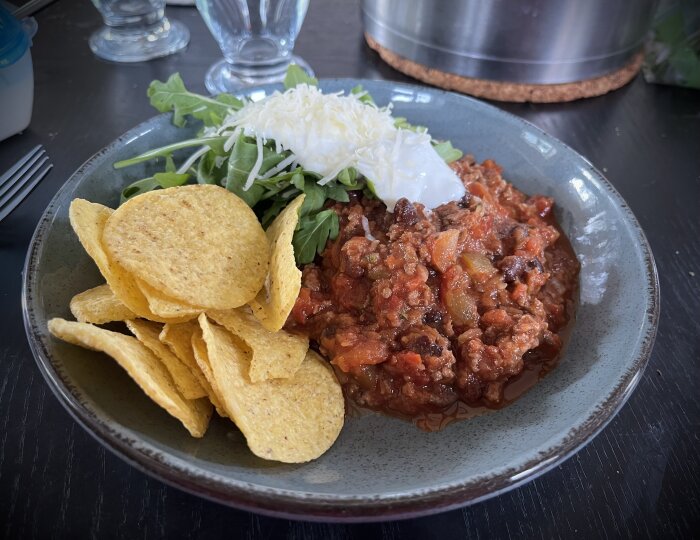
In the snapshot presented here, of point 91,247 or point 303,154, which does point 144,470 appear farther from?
point 303,154

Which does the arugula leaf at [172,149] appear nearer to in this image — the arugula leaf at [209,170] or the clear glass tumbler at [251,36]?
the arugula leaf at [209,170]

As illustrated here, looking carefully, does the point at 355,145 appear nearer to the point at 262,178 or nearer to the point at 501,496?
the point at 262,178

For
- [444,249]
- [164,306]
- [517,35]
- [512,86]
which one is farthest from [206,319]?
[512,86]

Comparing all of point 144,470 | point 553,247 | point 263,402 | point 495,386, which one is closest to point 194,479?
point 144,470

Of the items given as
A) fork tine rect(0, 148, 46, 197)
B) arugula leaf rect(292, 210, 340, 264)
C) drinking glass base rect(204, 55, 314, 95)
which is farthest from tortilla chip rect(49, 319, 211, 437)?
drinking glass base rect(204, 55, 314, 95)

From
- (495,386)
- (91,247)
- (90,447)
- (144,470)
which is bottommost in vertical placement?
(90,447)
